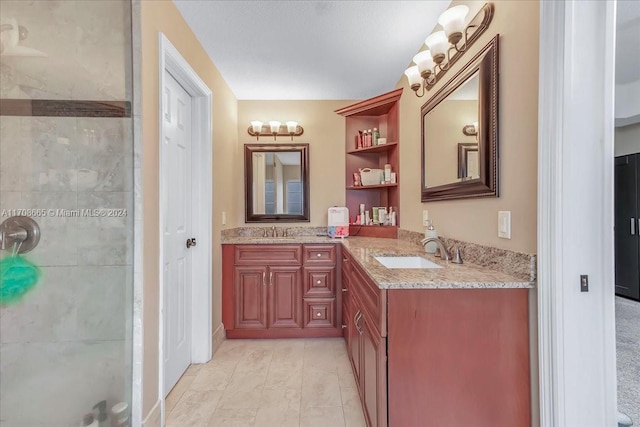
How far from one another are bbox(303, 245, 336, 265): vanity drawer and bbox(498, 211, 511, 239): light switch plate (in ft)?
5.10

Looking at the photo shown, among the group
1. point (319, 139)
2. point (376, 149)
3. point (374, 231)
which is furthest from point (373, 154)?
point (374, 231)

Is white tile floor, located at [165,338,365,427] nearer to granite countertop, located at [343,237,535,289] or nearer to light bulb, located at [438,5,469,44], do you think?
granite countertop, located at [343,237,535,289]

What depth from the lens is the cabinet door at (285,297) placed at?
8.66ft

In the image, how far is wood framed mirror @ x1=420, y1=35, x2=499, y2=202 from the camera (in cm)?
136

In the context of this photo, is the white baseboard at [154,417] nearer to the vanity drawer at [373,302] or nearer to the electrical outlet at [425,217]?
the vanity drawer at [373,302]

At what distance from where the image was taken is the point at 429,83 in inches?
78.5

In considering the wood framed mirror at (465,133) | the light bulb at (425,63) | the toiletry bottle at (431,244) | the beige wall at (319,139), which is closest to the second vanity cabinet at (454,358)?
the wood framed mirror at (465,133)

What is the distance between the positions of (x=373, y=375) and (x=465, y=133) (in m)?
1.35

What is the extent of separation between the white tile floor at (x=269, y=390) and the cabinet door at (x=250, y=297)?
0.21 m

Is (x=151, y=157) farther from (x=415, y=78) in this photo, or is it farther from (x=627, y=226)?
(x=627, y=226)

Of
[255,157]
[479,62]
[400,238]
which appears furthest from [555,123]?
[255,157]

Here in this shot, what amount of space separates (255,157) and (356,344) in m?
2.21

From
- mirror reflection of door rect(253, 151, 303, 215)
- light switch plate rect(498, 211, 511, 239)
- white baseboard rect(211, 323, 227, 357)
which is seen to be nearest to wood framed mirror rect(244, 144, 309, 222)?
mirror reflection of door rect(253, 151, 303, 215)

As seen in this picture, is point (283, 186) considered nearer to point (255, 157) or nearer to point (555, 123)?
point (255, 157)
